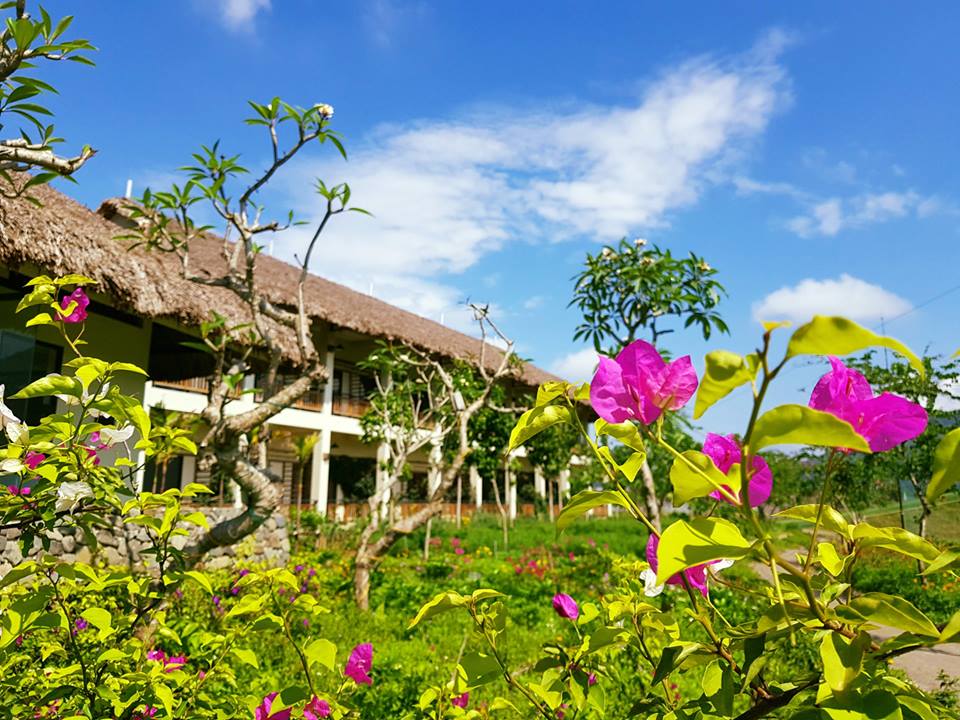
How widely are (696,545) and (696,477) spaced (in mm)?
72

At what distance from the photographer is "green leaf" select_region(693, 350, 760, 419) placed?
496 mm

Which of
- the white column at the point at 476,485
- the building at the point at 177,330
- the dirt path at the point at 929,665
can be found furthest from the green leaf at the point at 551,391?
the white column at the point at 476,485

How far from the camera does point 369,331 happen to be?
14086 mm

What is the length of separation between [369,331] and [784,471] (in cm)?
1189

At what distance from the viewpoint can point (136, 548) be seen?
20.0 ft

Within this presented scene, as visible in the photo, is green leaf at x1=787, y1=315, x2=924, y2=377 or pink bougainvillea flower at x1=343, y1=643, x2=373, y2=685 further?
pink bougainvillea flower at x1=343, y1=643, x2=373, y2=685

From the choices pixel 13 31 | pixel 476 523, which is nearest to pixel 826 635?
pixel 13 31

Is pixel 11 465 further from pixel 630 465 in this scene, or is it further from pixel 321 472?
pixel 321 472

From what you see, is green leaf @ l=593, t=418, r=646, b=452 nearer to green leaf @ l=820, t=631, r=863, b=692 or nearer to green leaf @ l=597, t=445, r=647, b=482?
green leaf @ l=597, t=445, r=647, b=482

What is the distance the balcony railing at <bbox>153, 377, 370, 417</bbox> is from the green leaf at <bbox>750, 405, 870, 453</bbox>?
11301mm

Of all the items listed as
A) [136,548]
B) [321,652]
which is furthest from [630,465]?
[136,548]

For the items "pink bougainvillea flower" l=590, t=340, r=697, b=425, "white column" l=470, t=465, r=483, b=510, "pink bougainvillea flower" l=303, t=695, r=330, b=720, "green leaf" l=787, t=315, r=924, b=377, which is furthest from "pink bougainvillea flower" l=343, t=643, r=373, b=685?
"white column" l=470, t=465, r=483, b=510

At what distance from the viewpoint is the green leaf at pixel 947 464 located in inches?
24.5

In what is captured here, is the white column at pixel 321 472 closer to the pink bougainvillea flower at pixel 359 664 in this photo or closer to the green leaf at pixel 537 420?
the pink bougainvillea flower at pixel 359 664
